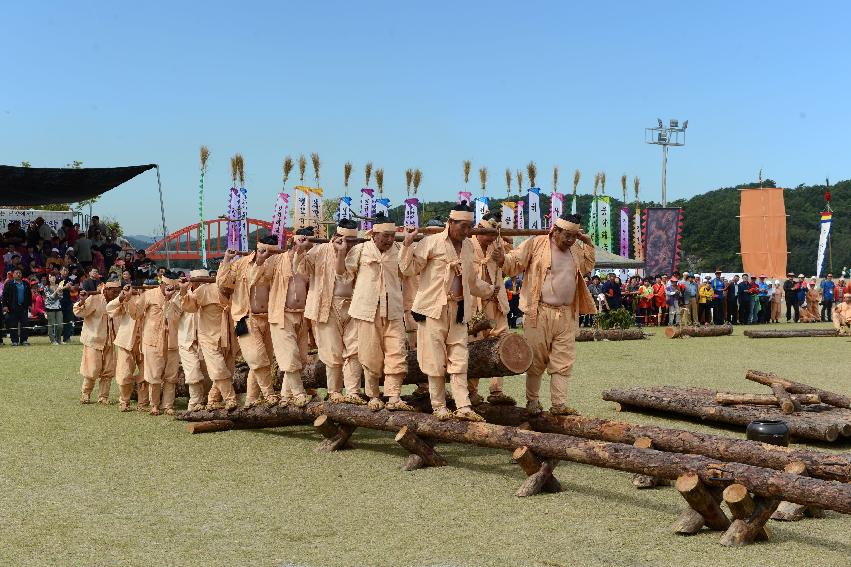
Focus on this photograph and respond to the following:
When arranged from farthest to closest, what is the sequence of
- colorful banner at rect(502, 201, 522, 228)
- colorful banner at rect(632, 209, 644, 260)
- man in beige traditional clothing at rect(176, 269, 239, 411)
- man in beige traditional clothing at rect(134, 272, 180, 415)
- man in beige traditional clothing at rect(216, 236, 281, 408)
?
colorful banner at rect(632, 209, 644, 260) → colorful banner at rect(502, 201, 522, 228) → man in beige traditional clothing at rect(134, 272, 180, 415) → man in beige traditional clothing at rect(176, 269, 239, 411) → man in beige traditional clothing at rect(216, 236, 281, 408)

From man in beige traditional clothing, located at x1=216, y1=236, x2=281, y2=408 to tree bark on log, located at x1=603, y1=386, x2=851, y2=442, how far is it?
3938 mm

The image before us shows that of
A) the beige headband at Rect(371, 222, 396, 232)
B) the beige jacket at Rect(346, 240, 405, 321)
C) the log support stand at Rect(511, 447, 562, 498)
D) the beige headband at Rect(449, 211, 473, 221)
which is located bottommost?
the log support stand at Rect(511, 447, 562, 498)

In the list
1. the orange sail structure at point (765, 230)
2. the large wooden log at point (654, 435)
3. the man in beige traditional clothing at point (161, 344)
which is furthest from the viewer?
the orange sail structure at point (765, 230)

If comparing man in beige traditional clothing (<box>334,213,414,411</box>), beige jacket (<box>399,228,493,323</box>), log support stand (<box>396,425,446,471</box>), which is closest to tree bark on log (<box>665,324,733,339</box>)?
man in beige traditional clothing (<box>334,213,414,411</box>)

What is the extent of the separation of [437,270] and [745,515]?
139 inches

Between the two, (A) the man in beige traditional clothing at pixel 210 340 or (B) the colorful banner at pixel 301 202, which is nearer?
(A) the man in beige traditional clothing at pixel 210 340

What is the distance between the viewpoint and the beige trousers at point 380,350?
27.8 ft

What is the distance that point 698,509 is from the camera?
18.2 ft

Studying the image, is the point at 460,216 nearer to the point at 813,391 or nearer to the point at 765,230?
the point at 813,391

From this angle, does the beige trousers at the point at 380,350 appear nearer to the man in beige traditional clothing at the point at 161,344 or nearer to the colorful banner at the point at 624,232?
the man in beige traditional clothing at the point at 161,344

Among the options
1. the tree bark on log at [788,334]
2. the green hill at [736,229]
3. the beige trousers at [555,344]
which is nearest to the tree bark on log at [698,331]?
the tree bark on log at [788,334]

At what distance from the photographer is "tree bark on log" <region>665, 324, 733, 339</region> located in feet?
71.3

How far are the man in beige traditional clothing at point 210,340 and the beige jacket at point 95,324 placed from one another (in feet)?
6.84

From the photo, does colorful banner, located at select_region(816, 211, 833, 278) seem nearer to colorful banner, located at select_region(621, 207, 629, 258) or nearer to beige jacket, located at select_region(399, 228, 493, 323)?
colorful banner, located at select_region(621, 207, 629, 258)
